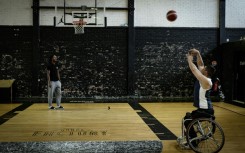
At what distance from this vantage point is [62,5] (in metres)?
15.0

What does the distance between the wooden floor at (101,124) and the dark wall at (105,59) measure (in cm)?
237

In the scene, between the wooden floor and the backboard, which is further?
the backboard

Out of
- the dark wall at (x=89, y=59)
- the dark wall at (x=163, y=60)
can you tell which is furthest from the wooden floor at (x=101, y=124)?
the dark wall at (x=163, y=60)

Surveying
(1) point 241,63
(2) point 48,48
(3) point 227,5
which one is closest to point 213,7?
(3) point 227,5

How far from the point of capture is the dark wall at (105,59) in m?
14.9

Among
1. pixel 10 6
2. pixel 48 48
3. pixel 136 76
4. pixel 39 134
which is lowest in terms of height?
pixel 39 134

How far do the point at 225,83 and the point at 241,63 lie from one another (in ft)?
4.87

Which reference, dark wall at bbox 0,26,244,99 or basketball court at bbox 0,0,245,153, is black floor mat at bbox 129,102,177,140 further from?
dark wall at bbox 0,26,244,99

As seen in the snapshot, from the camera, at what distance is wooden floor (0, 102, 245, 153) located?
711 cm

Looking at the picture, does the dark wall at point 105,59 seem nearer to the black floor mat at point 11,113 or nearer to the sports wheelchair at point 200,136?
the black floor mat at point 11,113

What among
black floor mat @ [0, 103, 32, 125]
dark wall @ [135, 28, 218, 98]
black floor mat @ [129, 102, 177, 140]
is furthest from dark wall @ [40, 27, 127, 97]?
black floor mat @ [129, 102, 177, 140]

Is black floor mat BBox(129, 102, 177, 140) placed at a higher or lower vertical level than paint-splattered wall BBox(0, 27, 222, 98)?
lower

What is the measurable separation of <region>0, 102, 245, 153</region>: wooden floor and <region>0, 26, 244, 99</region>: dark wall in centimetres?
237

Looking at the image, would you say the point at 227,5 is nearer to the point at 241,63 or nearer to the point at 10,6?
the point at 241,63
